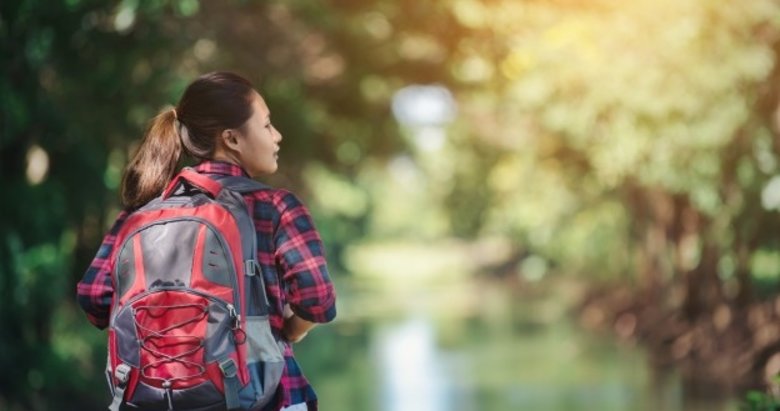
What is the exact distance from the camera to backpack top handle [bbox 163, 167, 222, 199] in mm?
2883

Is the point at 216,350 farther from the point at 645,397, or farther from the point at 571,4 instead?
the point at 645,397

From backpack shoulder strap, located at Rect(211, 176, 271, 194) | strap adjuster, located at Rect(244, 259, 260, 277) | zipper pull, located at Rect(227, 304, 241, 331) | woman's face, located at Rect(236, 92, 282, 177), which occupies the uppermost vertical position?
woman's face, located at Rect(236, 92, 282, 177)

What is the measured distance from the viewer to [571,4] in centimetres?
1459

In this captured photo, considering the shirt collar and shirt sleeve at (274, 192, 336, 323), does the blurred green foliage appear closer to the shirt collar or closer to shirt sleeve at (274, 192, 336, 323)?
the shirt collar

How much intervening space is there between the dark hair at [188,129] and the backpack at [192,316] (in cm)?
14

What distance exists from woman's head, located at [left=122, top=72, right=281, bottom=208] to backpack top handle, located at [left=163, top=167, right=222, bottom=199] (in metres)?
0.04

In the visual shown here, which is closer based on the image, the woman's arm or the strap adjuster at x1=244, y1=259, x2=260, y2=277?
the strap adjuster at x1=244, y1=259, x2=260, y2=277

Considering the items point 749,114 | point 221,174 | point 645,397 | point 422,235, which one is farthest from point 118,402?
point 422,235

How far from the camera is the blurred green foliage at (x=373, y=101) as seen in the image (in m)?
11.3

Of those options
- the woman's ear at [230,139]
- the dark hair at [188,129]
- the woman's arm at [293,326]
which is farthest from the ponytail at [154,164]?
the woman's arm at [293,326]

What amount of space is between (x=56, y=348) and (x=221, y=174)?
1075 cm

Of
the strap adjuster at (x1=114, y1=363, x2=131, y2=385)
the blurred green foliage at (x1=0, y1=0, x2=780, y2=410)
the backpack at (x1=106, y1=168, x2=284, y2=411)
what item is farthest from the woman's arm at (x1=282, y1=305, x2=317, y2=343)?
the blurred green foliage at (x1=0, y1=0, x2=780, y2=410)

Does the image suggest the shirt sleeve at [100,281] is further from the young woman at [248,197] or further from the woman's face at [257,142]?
the woman's face at [257,142]

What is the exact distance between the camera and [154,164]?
297 centimetres
